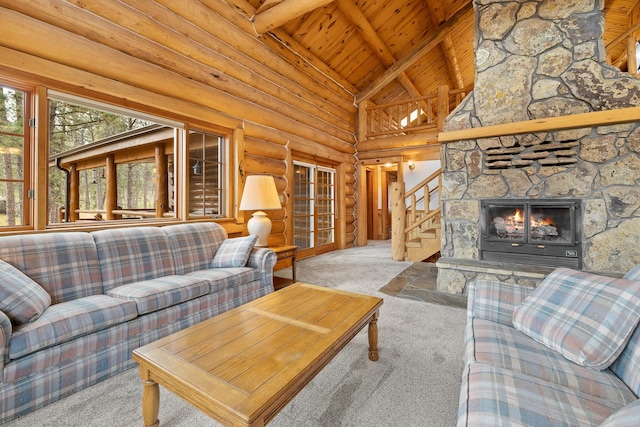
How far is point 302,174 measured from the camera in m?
5.54

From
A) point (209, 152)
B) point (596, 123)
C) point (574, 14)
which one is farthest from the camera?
point (209, 152)

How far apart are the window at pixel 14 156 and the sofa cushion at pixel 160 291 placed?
1043mm

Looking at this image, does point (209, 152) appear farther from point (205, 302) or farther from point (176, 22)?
point (205, 302)

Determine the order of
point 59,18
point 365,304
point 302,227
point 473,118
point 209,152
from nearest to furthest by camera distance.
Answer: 1. point 365,304
2. point 59,18
3. point 473,118
4. point 209,152
5. point 302,227

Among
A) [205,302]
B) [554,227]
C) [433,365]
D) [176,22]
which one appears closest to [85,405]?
[205,302]

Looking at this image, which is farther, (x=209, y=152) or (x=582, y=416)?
(x=209, y=152)

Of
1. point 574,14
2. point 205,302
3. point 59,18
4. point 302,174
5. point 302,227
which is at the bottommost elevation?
point 205,302

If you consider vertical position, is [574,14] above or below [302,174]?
above

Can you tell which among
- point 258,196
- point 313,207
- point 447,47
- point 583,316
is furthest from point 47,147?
point 447,47

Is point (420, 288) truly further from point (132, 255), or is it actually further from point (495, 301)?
point (132, 255)

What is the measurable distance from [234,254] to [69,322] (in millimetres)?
1374

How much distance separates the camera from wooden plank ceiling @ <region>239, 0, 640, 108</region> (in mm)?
4461

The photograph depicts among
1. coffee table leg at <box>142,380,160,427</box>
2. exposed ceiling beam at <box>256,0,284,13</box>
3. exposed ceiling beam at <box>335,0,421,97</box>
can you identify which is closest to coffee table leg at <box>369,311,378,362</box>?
→ coffee table leg at <box>142,380,160,427</box>

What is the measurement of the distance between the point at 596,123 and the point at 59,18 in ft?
15.5
